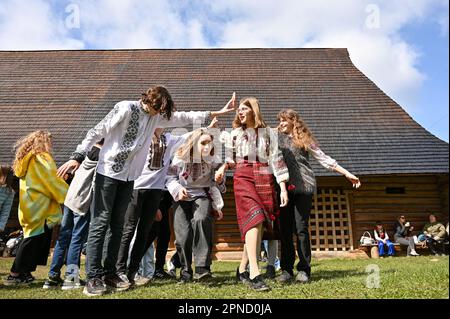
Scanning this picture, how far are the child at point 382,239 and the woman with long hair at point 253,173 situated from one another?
7.49 metres

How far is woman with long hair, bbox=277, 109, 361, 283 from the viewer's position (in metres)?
3.45

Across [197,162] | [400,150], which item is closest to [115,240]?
[197,162]

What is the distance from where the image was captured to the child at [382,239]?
9531 mm

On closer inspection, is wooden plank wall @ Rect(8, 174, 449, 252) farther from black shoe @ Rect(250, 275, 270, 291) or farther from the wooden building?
black shoe @ Rect(250, 275, 270, 291)

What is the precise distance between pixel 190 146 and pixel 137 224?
92 cm

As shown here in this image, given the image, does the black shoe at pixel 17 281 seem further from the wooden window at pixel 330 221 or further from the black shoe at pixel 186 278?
the wooden window at pixel 330 221

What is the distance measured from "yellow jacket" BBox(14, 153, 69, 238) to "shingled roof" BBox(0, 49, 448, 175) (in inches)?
263

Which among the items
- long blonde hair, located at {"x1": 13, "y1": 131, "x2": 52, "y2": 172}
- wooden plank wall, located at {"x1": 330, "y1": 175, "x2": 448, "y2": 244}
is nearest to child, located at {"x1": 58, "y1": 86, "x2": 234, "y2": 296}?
long blonde hair, located at {"x1": 13, "y1": 131, "x2": 52, "y2": 172}

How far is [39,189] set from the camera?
11.6 ft

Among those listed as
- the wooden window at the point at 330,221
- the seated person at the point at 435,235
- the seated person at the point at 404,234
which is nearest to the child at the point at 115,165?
the wooden window at the point at 330,221

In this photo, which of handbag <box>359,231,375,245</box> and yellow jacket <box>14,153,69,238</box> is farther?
handbag <box>359,231,375,245</box>

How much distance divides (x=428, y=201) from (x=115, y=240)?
10.2m

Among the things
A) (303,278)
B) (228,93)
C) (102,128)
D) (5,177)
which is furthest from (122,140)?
(228,93)
